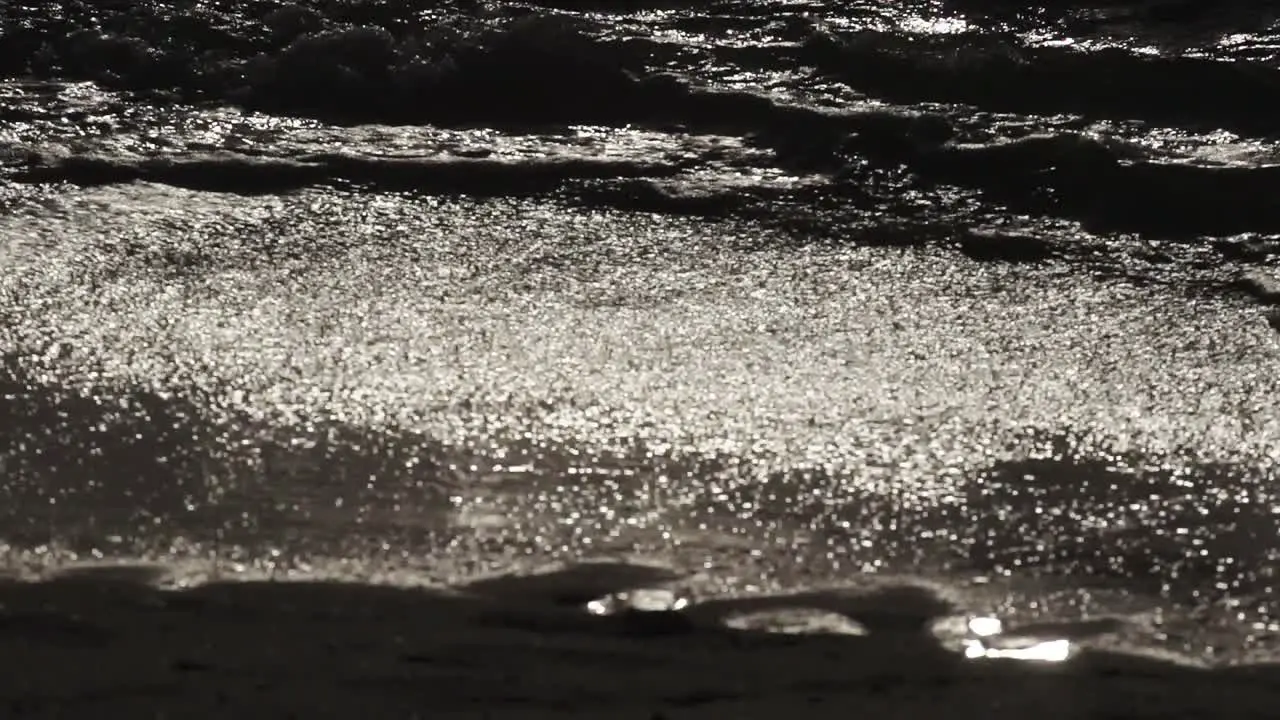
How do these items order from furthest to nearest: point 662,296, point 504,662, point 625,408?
point 662,296 → point 625,408 → point 504,662

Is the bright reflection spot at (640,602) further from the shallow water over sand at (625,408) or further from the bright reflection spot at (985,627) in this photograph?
the bright reflection spot at (985,627)

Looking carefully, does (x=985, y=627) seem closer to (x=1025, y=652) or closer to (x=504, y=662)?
(x=1025, y=652)

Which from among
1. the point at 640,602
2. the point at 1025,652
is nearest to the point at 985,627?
the point at 1025,652

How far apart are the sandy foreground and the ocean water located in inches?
2.1

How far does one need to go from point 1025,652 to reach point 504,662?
0.49m

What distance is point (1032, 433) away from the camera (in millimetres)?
1920

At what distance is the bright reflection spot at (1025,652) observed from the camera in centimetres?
153

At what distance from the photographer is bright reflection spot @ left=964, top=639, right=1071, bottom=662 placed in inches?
60.2

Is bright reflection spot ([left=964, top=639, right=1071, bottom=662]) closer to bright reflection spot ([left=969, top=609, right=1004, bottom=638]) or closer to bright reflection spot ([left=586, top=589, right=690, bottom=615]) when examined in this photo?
bright reflection spot ([left=969, top=609, right=1004, bottom=638])

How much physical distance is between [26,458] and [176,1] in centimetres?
174

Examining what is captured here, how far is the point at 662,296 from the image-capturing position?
2.27 m

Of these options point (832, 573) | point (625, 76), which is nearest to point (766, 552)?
point (832, 573)

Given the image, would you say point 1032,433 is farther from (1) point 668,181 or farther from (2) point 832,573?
(1) point 668,181

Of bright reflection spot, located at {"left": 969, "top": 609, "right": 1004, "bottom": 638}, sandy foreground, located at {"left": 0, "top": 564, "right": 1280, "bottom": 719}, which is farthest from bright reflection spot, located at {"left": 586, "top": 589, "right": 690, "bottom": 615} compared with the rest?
bright reflection spot, located at {"left": 969, "top": 609, "right": 1004, "bottom": 638}
